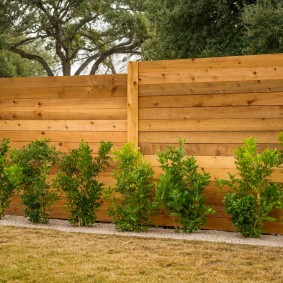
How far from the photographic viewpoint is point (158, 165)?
6.27 meters

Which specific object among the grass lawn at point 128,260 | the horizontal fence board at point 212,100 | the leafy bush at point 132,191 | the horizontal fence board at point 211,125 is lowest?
the grass lawn at point 128,260

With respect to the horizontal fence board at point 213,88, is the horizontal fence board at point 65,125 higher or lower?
lower

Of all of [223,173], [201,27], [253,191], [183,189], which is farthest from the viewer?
[201,27]

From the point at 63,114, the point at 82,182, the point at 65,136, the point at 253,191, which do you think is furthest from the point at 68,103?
the point at 253,191

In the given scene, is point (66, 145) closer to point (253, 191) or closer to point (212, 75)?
point (212, 75)

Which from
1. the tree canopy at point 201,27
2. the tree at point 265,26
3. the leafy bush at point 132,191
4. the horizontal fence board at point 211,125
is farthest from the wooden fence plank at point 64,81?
the tree canopy at point 201,27

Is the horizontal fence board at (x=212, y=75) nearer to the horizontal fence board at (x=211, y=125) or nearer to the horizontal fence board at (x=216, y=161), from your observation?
the horizontal fence board at (x=211, y=125)

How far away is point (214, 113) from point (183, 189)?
0.91 meters

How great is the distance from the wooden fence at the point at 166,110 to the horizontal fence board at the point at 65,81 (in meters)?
0.01

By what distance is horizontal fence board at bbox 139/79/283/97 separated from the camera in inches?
229

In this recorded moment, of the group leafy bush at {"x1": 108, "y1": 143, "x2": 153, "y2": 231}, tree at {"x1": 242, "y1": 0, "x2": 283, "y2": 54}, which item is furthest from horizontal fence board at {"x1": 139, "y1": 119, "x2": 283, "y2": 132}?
tree at {"x1": 242, "y1": 0, "x2": 283, "y2": 54}

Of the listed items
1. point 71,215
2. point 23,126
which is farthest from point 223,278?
point 23,126

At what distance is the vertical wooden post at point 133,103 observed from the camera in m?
6.36

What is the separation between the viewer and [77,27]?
2691 cm
